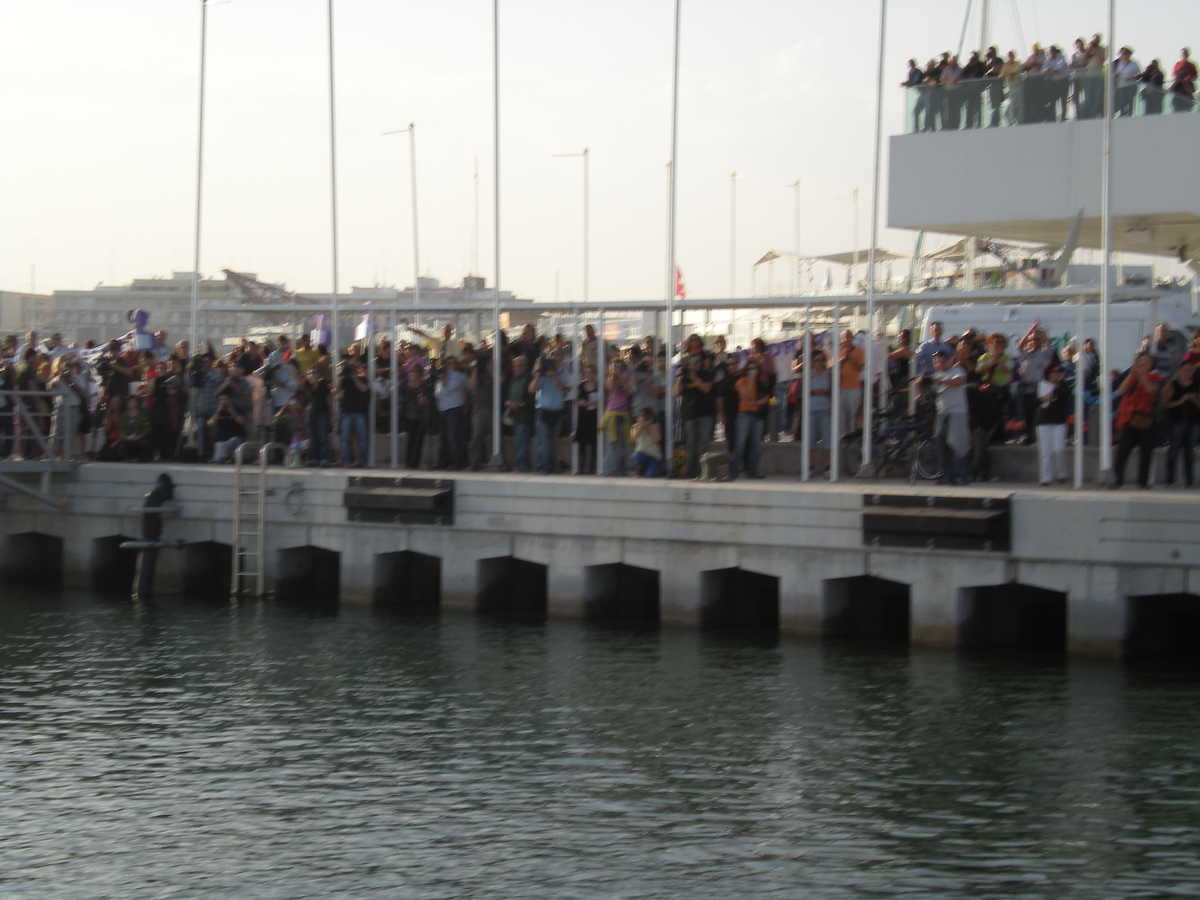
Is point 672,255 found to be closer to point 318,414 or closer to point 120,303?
point 318,414

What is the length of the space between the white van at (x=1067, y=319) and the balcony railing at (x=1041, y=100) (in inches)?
128

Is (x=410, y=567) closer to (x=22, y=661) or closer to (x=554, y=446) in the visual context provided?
(x=554, y=446)

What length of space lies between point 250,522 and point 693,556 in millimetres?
7648

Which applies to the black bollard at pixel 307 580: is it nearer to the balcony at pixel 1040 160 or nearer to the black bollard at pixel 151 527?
the black bollard at pixel 151 527

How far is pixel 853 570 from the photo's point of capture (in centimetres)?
2247

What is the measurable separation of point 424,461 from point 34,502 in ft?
21.7

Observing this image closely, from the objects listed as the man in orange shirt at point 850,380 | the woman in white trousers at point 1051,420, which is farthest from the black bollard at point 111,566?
the woman in white trousers at point 1051,420

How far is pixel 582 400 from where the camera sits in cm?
2659

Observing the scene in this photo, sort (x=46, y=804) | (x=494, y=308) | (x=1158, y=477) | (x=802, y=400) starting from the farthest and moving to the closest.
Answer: (x=494, y=308) → (x=802, y=400) → (x=1158, y=477) → (x=46, y=804)

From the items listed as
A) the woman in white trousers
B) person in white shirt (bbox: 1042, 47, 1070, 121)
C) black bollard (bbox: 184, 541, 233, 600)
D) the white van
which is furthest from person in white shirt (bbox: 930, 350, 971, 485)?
black bollard (bbox: 184, 541, 233, 600)

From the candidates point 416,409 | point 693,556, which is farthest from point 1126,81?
point 416,409

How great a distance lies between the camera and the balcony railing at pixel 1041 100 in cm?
3088

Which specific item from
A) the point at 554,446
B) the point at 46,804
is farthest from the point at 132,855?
the point at 554,446

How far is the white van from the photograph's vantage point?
99.3 feet
